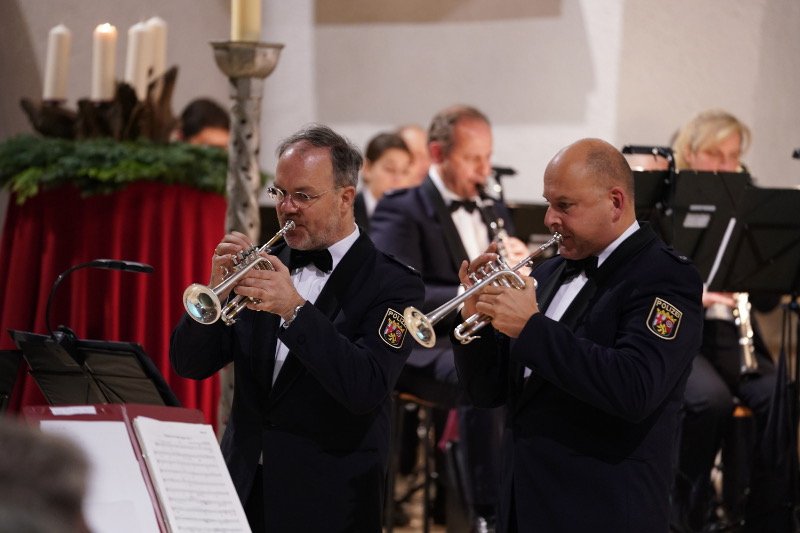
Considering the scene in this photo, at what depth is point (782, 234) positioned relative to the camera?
4477 millimetres

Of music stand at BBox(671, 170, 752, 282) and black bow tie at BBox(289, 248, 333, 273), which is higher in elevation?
music stand at BBox(671, 170, 752, 282)

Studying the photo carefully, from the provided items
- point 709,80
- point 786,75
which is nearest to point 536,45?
point 709,80

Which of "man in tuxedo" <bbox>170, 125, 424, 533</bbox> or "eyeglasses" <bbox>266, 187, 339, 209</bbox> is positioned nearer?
Answer: "man in tuxedo" <bbox>170, 125, 424, 533</bbox>

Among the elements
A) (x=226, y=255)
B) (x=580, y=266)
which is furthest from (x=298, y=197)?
(x=580, y=266)

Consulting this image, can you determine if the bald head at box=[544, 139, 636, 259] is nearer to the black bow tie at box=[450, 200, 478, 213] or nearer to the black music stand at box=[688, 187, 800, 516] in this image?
the black music stand at box=[688, 187, 800, 516]

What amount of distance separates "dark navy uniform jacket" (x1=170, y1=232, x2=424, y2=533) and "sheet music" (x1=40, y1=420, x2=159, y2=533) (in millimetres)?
610

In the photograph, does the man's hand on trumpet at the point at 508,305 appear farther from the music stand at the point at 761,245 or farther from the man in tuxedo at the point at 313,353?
the music stand at the point at 761,245

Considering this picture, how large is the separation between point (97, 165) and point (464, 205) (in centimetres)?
168

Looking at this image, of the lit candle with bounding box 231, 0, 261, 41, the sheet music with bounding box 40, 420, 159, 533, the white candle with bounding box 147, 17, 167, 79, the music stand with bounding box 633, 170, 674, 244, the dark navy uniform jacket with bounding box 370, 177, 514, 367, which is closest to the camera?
the sheet music with bounding box 40, 420, 159, 533

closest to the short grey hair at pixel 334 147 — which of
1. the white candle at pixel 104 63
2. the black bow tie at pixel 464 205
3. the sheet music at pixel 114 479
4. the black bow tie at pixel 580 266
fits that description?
the black bow tie at pixel 580 266

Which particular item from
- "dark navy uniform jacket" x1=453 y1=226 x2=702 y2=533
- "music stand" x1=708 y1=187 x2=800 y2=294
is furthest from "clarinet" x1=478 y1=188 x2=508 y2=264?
"dark navy uniform jacket" x1=453 y1=226 x2=702 y2=533

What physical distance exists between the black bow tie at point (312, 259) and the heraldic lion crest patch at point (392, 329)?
202 mm

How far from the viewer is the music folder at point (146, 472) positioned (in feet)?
7.39

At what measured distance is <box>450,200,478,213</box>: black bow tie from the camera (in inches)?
207
